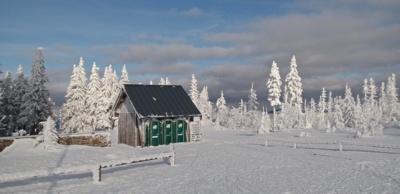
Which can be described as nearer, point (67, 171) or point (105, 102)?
point (67, 171)

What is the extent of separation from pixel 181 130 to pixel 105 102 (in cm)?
2830

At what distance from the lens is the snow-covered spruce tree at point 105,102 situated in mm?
58000

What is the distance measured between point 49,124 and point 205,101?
64.7 metres

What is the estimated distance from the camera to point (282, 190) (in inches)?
500

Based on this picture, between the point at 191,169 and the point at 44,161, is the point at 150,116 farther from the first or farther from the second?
the point at 191,169

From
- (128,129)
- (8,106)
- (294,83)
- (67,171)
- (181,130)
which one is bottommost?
(67,171)

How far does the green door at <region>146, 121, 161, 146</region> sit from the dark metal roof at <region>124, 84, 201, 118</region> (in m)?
1.09

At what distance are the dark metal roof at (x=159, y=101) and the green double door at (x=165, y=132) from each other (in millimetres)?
1061

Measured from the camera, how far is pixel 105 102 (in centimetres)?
5847

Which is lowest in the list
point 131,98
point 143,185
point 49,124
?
point 143,185

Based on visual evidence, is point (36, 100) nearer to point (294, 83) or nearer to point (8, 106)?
point (8, 106)

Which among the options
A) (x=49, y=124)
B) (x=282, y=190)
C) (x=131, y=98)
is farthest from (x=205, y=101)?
(x=282, y=190)

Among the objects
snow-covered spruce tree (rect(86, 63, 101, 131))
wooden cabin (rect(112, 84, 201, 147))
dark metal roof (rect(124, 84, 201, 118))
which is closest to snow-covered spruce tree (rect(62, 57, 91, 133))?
snow-covered spruce tree (rect(86, 63, 101, 131))

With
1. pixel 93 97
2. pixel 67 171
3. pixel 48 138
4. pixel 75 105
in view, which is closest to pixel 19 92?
pixel 75 105
